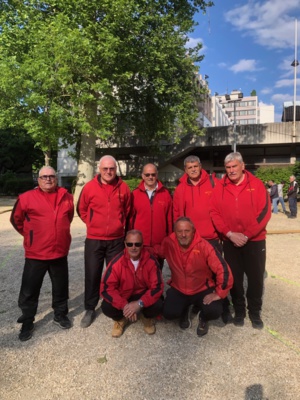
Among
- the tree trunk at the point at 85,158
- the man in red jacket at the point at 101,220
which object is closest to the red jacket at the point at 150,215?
the man in red jacket at the point at 101,220

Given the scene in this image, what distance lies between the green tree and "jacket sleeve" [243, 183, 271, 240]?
1158cm

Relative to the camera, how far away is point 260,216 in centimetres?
352

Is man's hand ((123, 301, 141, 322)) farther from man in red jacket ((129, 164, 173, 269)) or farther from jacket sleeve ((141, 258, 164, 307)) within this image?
man in red jacket ((129, 164, 173, 269))

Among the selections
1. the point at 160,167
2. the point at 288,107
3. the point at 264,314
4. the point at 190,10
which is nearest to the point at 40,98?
the point at 190,10

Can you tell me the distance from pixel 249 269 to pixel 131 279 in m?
1.32

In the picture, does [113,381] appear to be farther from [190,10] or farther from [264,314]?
[190,10]

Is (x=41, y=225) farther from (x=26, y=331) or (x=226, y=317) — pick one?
(x=226, y=317)

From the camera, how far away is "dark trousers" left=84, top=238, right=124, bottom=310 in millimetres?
3830

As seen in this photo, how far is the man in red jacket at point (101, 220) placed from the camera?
3777 millimetres

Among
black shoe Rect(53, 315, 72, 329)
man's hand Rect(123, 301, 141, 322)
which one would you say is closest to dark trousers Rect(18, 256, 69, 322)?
black shoe Rect(53, 315, 72, 329)

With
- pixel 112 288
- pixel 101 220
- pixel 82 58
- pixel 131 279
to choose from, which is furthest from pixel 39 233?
pixel 82 58

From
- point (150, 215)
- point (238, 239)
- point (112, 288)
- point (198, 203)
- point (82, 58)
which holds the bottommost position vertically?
point (112, 288)

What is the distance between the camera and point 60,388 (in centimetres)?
262

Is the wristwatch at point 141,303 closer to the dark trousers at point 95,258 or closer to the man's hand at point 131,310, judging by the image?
the man's hand at point 131,310
